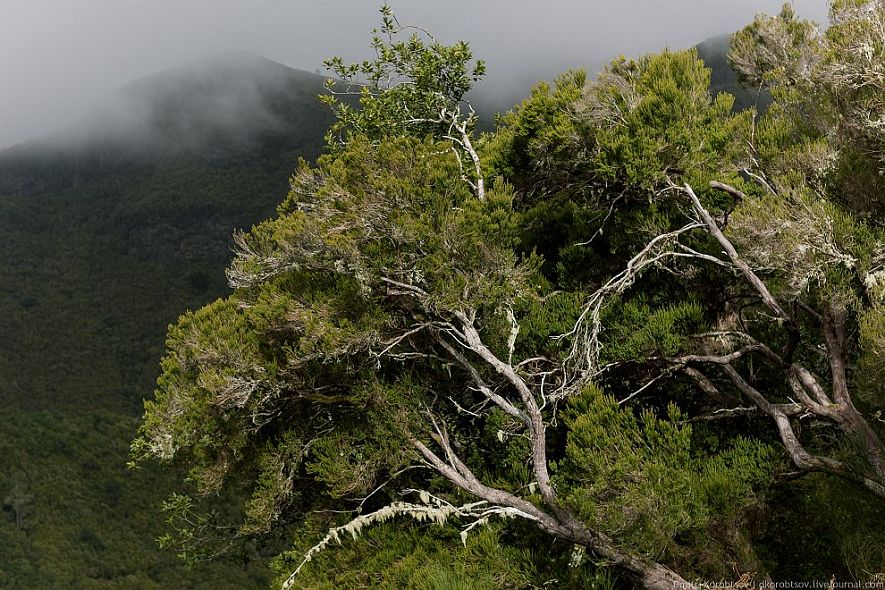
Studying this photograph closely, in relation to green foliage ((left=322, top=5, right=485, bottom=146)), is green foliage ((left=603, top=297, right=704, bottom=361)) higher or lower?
lower

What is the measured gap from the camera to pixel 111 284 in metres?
81.1

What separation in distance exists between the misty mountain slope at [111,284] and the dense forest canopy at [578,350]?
51.4ft

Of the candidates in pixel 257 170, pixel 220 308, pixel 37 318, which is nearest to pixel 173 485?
pixel 37 318

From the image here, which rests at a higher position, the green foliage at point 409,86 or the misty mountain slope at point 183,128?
the misty mountain slope at point 183,128

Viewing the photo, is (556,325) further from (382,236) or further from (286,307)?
(286,307)

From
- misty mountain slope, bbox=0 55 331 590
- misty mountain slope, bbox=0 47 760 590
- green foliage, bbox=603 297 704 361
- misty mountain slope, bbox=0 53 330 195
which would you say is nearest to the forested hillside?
green foliage, bbox=603 297 704 361

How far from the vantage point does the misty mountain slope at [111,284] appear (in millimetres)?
47719

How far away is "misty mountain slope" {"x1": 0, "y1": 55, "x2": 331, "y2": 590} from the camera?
4772 cm

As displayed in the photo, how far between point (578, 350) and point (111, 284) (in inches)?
3274

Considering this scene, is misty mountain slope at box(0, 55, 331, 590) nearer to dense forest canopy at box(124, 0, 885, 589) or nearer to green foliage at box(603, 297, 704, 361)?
dense forest canopy at box(124, 0, 885, 589)

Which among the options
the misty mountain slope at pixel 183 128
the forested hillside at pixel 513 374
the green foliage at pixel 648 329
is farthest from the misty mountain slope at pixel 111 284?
the green foliage at pixel 648 329

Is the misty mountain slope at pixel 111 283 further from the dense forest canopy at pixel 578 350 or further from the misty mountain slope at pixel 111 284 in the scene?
the dense forest canopy at pixel 578 350

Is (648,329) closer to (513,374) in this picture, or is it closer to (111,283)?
(513,374)

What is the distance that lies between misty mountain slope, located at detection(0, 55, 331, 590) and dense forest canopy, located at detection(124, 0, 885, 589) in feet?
51.4
